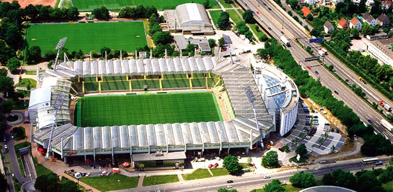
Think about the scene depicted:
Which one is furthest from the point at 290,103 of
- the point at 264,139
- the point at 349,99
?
the point at 349,99

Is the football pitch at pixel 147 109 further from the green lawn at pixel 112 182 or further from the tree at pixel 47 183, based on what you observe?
the tree at pixel 47 183

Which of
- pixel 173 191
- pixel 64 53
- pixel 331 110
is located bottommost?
pixel 173 191

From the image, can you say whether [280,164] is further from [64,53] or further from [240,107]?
[64,53]

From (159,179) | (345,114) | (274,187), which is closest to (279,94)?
(345,114)

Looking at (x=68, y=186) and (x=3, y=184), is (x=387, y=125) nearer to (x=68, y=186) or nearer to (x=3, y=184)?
(x=68, y=186)

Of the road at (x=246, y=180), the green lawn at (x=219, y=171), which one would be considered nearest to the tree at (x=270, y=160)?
the road at (x=246, y=180)
